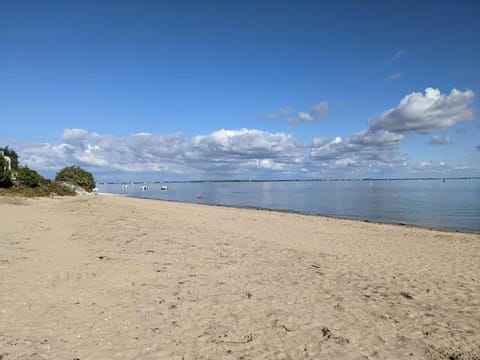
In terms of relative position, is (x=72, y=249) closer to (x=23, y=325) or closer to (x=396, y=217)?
(x=23, y=325)

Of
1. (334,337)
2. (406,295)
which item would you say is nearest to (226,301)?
(334,337)

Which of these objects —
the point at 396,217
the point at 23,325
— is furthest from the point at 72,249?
the point at 396,217

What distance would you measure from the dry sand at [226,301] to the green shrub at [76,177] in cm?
5414

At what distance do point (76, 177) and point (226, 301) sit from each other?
63822 millimetres

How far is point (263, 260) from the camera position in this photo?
34.9ft

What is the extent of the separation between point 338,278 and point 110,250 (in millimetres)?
6923

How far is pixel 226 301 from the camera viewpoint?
682 cm

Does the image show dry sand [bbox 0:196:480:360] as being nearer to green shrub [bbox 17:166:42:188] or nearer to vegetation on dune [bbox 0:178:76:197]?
vegetation on dune [bbox 0:178:76:197]

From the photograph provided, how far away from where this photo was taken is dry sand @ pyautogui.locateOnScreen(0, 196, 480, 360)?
4.96 metres

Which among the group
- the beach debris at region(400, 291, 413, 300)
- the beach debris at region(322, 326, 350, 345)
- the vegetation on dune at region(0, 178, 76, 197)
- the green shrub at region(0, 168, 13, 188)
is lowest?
the beach debris at region(400, 291, 413, 300)

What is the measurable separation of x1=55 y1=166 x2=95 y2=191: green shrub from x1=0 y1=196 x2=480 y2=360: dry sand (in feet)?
178

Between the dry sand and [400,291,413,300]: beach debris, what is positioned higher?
the dry sand

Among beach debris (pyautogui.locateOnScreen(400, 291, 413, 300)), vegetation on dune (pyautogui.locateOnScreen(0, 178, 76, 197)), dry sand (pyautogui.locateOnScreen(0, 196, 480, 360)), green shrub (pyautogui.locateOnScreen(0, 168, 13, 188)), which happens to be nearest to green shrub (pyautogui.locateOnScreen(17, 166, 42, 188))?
vegetation on dune (pyautogui.locateOnScreen(0, 178, 76, 197))

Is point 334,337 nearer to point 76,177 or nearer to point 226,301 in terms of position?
point 226,301
